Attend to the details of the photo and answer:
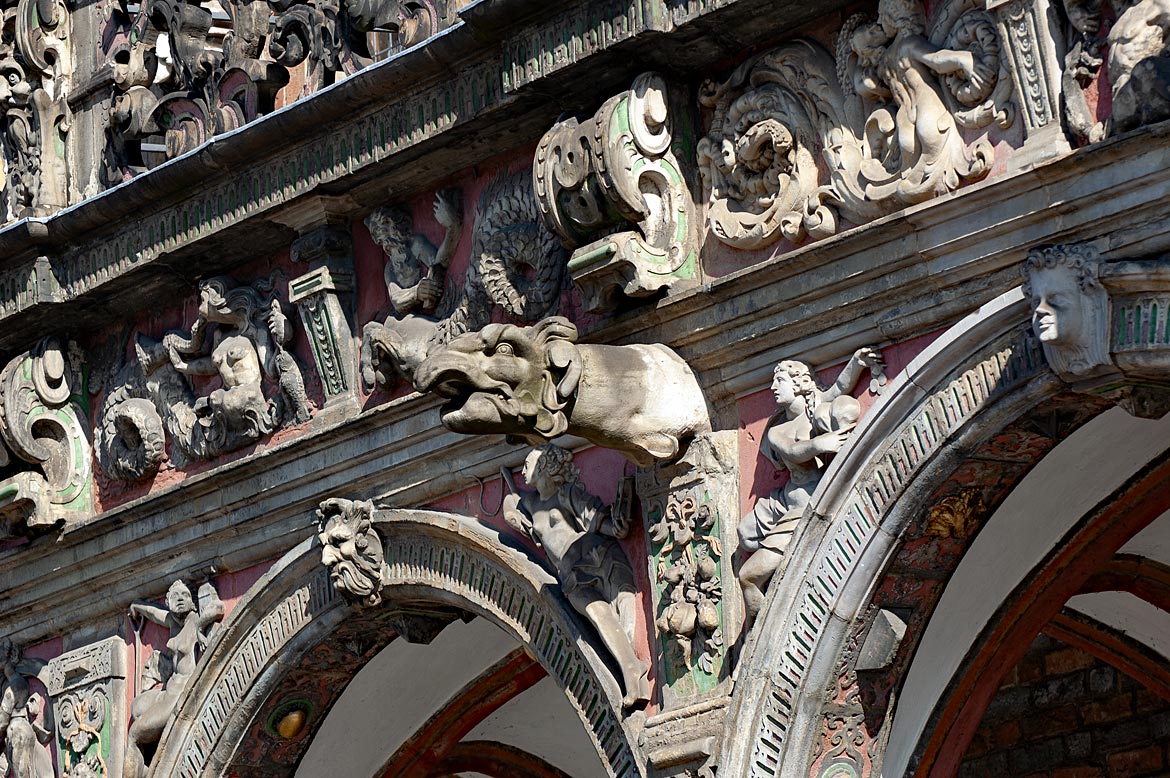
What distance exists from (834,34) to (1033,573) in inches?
57.9

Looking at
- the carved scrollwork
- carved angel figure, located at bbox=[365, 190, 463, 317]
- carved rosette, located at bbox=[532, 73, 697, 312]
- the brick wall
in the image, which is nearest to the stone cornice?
carved rosette, located at bbox=[532, 73, 697, 312]

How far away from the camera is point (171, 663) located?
902cm

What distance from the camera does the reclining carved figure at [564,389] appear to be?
7008 mm

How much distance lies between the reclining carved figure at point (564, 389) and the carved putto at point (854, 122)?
43 cm

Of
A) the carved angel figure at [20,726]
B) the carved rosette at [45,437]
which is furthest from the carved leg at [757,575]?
the carved angel figure at [20,726]

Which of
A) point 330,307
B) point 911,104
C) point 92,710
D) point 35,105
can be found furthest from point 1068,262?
point 35,105

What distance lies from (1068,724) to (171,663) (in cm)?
309

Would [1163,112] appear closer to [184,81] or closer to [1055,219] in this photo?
[1055,219]

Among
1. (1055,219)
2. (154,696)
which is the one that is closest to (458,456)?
(154,696)

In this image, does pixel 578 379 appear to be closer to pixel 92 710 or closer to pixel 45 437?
pixel 92 710

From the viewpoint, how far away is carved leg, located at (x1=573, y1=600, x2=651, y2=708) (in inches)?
289

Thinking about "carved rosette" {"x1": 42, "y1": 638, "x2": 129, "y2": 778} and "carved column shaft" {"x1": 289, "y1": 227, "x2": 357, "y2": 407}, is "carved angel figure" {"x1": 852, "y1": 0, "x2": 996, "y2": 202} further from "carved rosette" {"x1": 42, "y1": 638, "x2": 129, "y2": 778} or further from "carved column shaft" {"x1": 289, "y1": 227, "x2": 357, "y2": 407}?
"carved rosette" {"x1": 42, "y1": 638, "x2": 129, "y2": 778}

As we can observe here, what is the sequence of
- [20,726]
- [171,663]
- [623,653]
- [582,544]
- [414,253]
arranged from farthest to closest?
[20,726], [171,663], [414,253], [582,544], [623,653]

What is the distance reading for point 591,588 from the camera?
7.57 m
